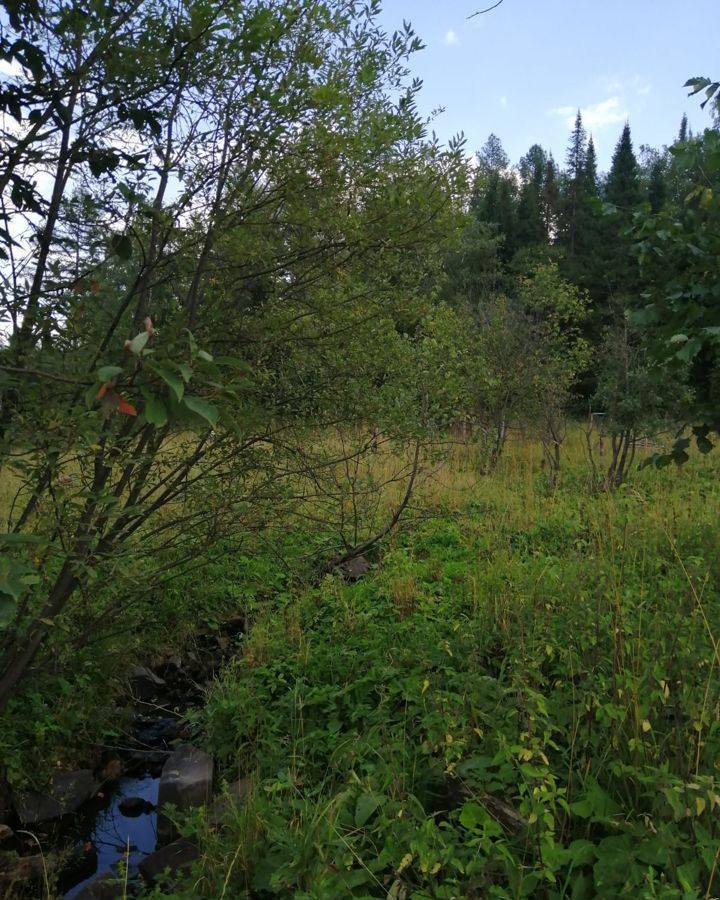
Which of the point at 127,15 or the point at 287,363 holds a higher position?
the point at 127,15

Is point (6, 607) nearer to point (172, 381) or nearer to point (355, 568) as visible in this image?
point (172, 381)

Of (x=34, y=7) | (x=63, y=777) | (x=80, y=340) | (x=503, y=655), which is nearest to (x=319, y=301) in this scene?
(x=80, y=340)

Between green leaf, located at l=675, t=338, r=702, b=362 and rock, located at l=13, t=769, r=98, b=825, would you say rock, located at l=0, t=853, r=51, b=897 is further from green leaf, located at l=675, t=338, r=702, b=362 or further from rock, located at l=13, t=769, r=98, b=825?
green leaf, located at l=675, t=338, r=702, b=362

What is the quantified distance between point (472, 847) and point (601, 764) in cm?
58

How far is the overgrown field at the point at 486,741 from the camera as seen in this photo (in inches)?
81.7

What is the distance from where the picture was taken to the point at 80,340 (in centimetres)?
264

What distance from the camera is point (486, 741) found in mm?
2715

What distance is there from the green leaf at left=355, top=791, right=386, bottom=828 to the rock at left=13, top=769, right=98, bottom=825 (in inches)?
86.3

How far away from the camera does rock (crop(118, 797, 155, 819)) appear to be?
3805 millimetres

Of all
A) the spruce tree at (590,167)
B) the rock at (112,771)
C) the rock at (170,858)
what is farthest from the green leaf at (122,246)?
the spruce tree at (590,167)

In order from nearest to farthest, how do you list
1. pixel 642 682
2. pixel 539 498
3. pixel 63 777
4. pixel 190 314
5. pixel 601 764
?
pixel 601 764 < pixel 642 682 < pixel 190 314 < pixel 63 777 < pixel 539 498

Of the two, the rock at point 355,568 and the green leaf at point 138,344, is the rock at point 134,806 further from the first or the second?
the green leaf at point 138,344

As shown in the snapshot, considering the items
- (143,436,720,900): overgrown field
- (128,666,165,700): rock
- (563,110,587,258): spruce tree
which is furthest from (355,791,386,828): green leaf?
(563,110,587,258): spruce tree

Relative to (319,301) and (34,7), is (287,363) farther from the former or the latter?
(34,7)
